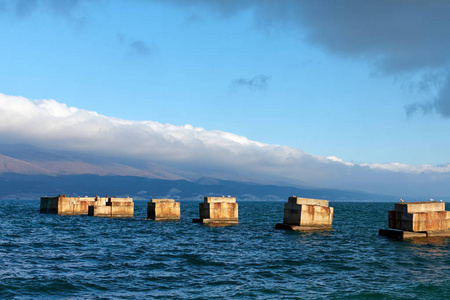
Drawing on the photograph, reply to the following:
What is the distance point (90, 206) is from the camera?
260 ft

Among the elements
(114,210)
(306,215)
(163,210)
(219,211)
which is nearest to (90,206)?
(114,210)

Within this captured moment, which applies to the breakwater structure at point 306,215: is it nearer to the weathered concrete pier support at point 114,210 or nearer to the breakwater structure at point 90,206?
the weathered concrete pier support at point 114,210

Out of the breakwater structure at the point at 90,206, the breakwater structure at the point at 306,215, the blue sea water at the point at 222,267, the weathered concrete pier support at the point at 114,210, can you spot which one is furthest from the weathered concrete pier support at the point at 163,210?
the blue sea water at the point at 222,267

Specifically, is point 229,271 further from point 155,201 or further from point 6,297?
point 155,201

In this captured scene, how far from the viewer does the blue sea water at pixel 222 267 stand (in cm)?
2102

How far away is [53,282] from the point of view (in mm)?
22250

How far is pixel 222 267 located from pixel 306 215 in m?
23.1

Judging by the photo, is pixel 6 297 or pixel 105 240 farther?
pixel 105 240

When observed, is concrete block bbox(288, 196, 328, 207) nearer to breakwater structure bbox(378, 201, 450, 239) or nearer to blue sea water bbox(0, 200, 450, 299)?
blue sea water bbox(0, 200, 450, 299)

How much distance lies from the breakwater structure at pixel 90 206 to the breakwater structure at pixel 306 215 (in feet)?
117

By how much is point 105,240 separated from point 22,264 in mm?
14009

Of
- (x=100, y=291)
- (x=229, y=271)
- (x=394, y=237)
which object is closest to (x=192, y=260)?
(x=229, y=271)

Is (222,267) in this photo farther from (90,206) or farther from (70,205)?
(70,205)

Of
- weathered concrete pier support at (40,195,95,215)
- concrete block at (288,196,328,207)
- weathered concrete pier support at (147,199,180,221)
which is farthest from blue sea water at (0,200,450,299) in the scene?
weathered concrete pier support at (40,195,95,215)
